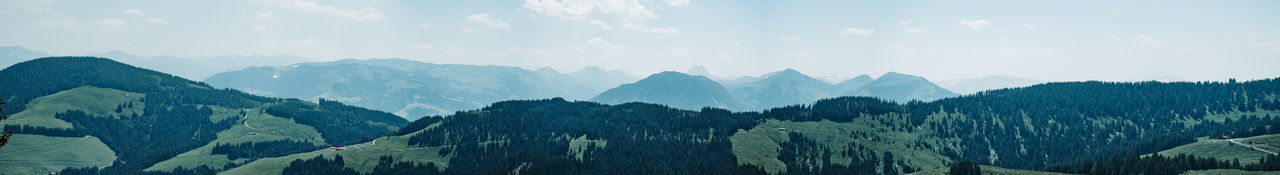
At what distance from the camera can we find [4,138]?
50438 millimetres

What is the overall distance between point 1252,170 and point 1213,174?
54.5ft

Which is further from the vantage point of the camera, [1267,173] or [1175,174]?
[1175,174]

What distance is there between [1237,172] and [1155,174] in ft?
58.9

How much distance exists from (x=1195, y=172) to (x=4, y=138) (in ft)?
825

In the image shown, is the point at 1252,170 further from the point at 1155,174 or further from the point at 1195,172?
the point at 1155,174

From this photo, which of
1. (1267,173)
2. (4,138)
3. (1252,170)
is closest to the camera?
(4,138)

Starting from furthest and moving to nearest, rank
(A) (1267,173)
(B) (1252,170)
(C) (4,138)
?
(B) (1252,170), (A) (1267,173), (C) (4,138)

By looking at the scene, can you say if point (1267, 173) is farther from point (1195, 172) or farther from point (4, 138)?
point (4, 138)

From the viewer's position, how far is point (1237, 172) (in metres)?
189

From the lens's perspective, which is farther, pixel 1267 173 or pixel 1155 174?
pixel 1155 174

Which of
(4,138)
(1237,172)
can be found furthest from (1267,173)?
(4,138)

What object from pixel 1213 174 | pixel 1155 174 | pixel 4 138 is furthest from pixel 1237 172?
pixel 4 138

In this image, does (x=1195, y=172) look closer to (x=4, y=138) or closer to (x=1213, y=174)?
(x=1213, y=174)

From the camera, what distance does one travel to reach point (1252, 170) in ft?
644
